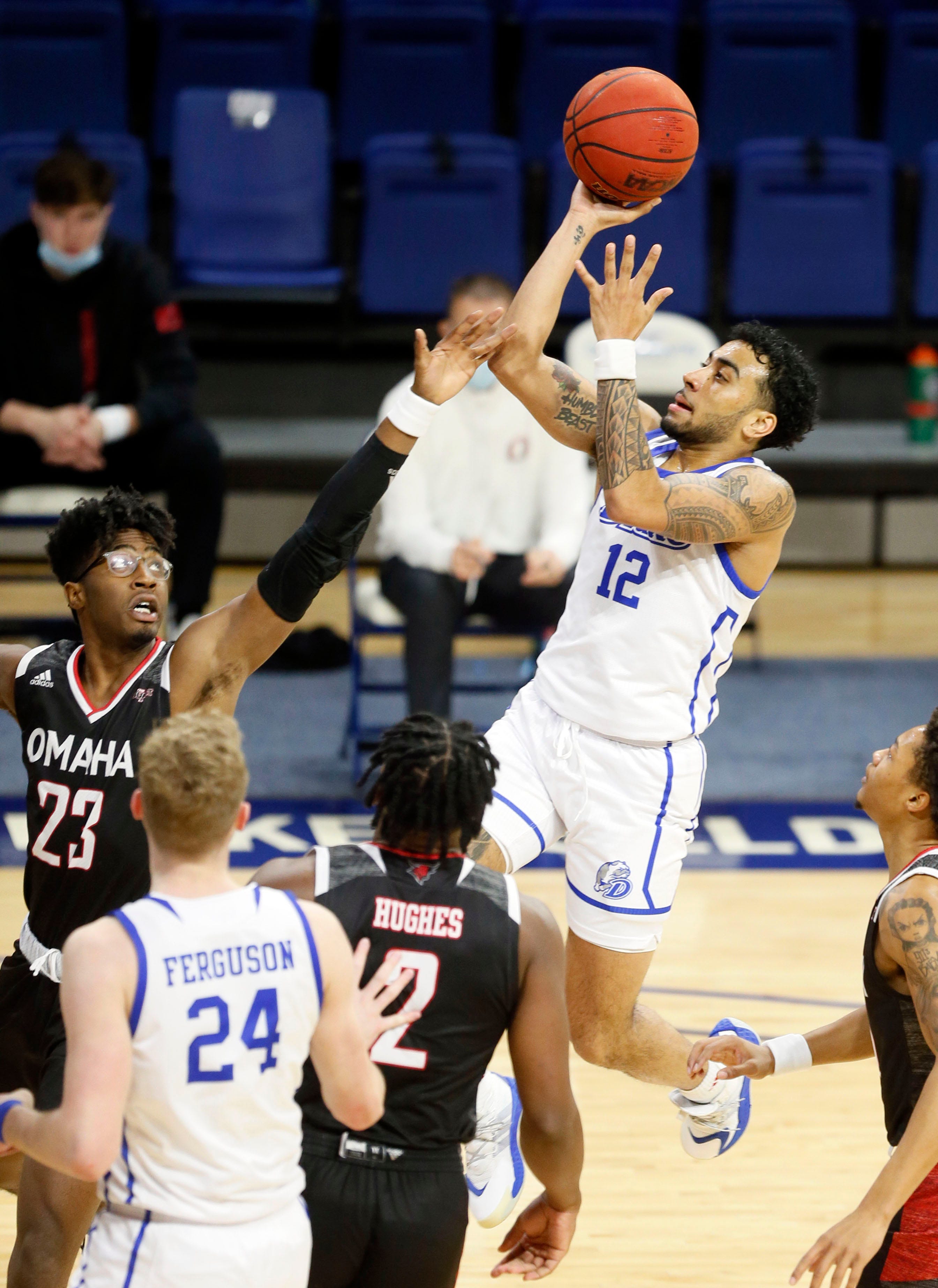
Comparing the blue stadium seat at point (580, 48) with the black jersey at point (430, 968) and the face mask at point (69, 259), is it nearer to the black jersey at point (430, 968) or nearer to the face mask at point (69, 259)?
the face mask at point (69, 259)

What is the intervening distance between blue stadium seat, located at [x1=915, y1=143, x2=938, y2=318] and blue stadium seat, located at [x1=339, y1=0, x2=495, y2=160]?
2464 mm

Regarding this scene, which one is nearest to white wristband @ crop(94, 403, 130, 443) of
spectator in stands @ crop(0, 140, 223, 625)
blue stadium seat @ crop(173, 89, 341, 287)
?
spectator in stands @ crop(0, 140, 223, 625)

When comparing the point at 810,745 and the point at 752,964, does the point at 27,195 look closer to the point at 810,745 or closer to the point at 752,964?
the point at 810,745

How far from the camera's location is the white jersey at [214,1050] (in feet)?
6.85

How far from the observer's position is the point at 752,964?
5.05m

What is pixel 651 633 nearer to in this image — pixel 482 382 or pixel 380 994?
pixel 380 994

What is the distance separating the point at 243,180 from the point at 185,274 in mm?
597

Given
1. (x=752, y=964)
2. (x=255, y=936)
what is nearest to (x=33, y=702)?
(x=255, y=936)

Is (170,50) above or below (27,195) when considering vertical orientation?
above

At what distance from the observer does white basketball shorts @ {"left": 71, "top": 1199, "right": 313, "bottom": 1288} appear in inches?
83.2

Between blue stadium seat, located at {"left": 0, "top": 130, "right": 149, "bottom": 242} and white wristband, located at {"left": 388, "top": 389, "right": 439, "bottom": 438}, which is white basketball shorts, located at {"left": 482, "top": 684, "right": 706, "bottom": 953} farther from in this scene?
blue stadium seat, located at {"left": 0, "top": 130, "right": 149, "bottom": 242}

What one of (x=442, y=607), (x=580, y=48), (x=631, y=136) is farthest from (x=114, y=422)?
(x=580, y=48)

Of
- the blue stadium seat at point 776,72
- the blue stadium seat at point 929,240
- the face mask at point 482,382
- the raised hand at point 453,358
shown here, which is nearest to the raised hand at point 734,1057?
the raised hand at point 453,358

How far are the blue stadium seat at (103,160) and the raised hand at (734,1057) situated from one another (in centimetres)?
679
